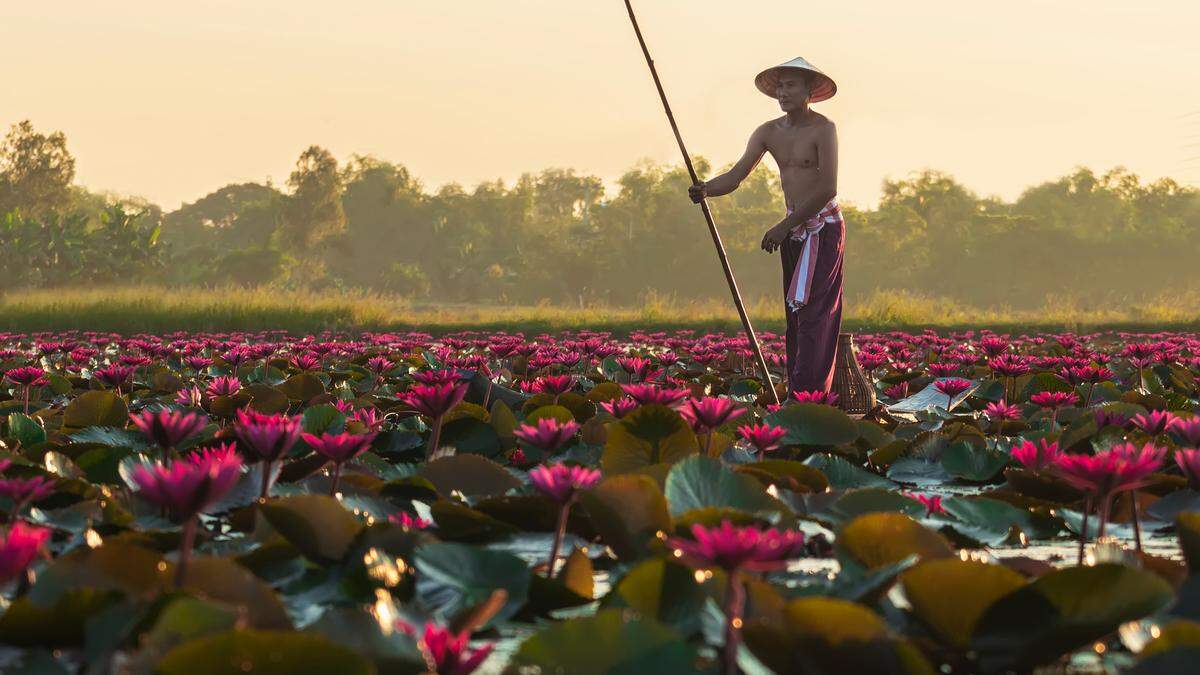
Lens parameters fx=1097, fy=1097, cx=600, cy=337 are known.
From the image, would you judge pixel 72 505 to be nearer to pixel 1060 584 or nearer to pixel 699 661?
pixel 699 661

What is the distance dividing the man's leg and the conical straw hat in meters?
0.61

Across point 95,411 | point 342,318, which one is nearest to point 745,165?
point 95,411

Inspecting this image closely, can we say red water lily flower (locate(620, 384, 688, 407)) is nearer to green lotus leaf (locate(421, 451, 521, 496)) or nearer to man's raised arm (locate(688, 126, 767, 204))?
green lotus leaf (locate(421, 451, 521, 496))

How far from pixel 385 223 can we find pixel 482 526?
6870 cm

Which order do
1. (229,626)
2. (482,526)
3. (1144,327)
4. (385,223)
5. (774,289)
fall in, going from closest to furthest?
(229,626) → (482,526) → (1144,327) → (774,289) → (385,223)

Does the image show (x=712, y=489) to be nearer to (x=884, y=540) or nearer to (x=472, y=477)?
(x=884, y=540)

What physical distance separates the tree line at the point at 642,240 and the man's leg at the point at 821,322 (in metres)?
45.4

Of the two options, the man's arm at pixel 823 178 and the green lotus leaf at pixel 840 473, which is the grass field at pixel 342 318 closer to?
the man's arm at pixel 823 178

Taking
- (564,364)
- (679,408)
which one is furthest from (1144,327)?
(679,408)

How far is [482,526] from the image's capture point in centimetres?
182

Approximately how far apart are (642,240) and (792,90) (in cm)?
5483

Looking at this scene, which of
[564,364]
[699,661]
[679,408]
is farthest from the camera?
[564,364]

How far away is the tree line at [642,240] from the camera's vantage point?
5607 cm

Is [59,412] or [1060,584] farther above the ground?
[1060,584]
